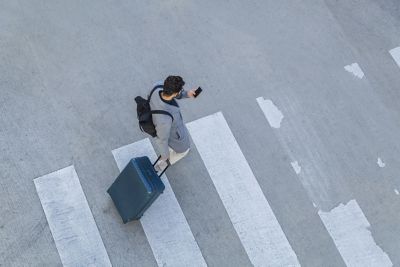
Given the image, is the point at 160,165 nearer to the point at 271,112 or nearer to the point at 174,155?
the point at 174,155

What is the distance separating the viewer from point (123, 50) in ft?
25.5

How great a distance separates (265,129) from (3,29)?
425cm

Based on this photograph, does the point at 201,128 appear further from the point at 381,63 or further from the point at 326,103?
the point at 381,63

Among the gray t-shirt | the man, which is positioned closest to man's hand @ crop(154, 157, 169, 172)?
the man

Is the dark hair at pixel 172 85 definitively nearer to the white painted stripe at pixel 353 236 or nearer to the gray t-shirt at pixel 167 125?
the gray t-shirt at pixel 167 125

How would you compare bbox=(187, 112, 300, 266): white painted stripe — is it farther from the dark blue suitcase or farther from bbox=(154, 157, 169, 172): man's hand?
the dark blue suitcase

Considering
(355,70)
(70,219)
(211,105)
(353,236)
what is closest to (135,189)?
(70,219)

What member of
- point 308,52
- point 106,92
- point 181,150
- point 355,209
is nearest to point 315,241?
point 355,209

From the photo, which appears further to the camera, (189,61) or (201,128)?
(189,61)

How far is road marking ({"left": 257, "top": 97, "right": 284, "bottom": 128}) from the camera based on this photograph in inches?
298

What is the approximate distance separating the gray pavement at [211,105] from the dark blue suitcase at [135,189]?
334mm

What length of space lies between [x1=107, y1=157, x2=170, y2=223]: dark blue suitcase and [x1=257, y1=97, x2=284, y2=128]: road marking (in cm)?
227

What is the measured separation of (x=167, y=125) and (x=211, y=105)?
2.01 m

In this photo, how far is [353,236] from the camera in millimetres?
6918
